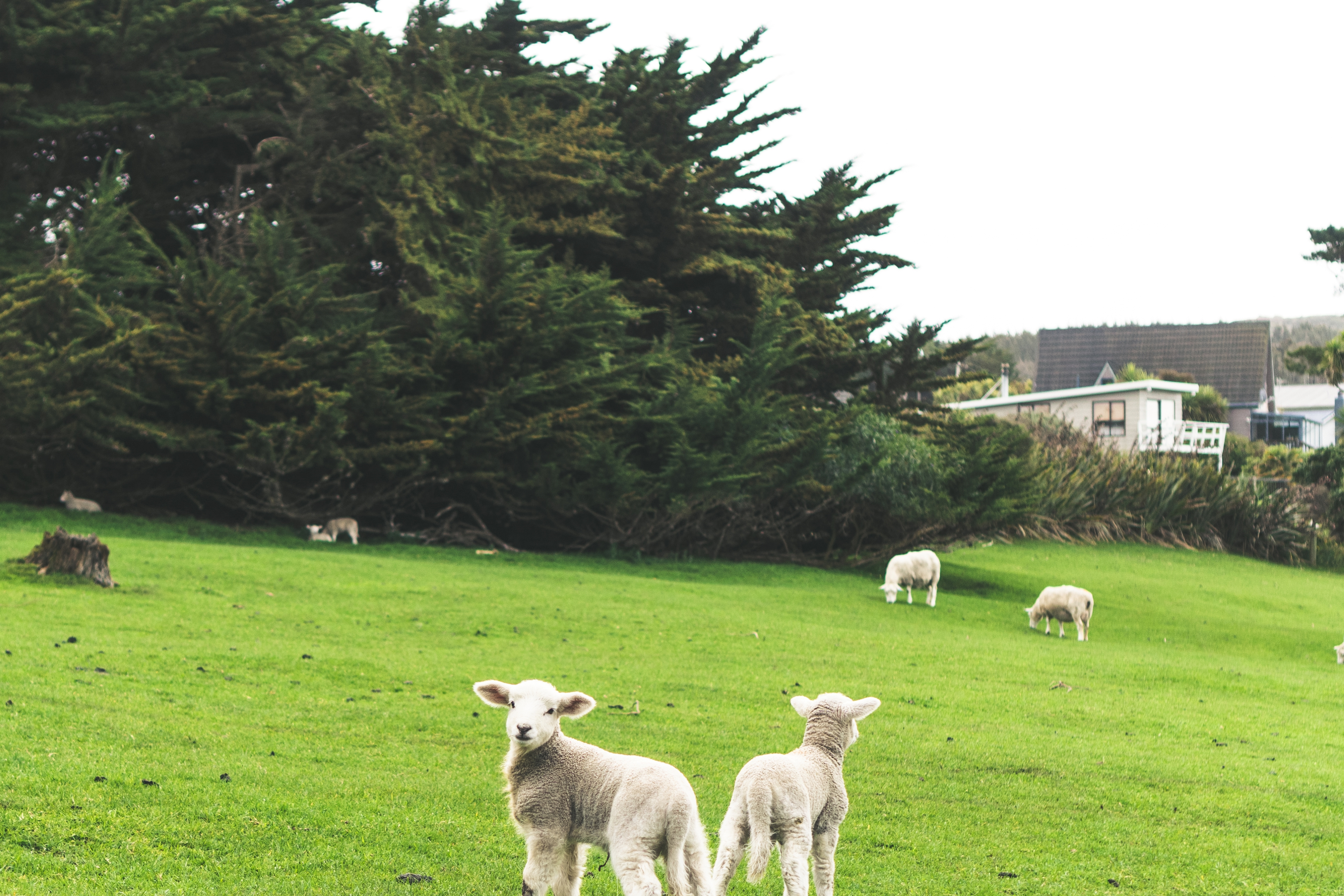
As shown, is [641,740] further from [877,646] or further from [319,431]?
[319,431]

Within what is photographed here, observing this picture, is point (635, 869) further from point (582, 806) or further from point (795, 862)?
point (795, 862)

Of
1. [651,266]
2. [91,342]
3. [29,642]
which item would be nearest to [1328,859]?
[29,642]

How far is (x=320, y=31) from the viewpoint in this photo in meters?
30.1

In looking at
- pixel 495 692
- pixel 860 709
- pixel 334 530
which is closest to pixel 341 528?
pixel 334 530

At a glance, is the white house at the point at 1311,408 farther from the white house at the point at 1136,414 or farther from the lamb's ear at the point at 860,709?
the lamb's ear at the point at 860,709

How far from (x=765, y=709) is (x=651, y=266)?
2151 cm

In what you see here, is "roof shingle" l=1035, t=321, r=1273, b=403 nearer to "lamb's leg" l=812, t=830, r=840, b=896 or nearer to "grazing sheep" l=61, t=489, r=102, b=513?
"grazing sheep" l=61, t=489, r=102, b=513

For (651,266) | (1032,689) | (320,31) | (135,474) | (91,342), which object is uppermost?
(320,31)

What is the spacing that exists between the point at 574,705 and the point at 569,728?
439 cm

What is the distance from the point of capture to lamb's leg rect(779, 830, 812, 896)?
468 cm

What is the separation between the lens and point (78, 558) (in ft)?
46.8

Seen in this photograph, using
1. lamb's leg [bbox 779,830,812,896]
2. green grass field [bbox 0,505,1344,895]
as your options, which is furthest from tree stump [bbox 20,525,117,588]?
lamb's leg [bbox 779,830,812,896]

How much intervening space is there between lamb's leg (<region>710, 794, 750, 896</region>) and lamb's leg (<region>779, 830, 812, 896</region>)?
6.6 inches

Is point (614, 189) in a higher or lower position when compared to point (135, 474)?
higher
